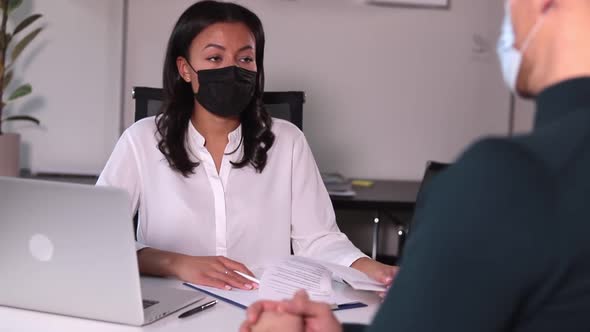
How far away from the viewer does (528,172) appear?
0.62 m

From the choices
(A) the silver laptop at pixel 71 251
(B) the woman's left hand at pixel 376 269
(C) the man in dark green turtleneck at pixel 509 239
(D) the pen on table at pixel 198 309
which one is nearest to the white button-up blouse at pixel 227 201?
(B) the woman's left hand at pixel 376 269

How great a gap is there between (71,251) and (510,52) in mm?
809

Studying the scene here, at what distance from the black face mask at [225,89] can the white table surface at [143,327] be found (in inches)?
31.4

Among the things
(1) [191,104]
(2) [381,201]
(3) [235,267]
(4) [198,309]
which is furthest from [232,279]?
(2) [381,201]

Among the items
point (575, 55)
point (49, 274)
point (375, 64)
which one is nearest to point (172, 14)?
point (375, 64)

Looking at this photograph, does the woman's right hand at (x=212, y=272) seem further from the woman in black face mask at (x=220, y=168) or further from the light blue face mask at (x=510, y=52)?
the light blue face mask at (x=510, y=52)

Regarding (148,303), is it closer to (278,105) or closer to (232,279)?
(232,279)

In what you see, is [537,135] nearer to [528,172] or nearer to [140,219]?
[528,172]

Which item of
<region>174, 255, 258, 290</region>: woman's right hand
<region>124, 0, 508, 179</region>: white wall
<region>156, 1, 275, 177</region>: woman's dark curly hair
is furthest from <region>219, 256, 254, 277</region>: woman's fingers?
<region>124, 0, 508, 179</region>: white wall

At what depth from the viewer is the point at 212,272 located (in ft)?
5.32

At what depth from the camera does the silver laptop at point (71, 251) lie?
1239 millimetres

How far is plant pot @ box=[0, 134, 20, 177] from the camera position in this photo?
3.08m

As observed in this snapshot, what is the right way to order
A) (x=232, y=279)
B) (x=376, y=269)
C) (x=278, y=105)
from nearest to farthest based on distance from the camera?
(x=232, y=279)
(x=376, y=269)
(x=278, y=105)

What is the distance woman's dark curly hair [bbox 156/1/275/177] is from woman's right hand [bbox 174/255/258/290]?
0.45 m
